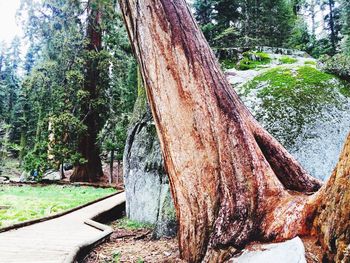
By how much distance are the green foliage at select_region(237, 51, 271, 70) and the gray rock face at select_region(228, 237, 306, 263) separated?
5542 millimetres

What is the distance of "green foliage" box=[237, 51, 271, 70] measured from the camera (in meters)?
7.57

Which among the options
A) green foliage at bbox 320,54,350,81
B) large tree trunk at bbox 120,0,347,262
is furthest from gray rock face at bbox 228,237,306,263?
green foliage at bbox 320,54,350,81

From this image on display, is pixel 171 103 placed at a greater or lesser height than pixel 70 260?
greater

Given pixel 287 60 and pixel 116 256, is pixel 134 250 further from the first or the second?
pixel 287 60

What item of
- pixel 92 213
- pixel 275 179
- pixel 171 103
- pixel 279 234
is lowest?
pixel 92 213

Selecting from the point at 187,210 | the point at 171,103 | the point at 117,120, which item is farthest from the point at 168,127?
the point at 117,120

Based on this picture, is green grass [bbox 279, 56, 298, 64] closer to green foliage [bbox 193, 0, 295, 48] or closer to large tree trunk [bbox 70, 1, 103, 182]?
green foliage [bbox 193, 0, 295, 48]

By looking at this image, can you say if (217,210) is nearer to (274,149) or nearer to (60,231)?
(274,149)

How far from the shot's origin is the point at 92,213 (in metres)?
7.38

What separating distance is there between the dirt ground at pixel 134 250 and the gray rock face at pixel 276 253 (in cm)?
124

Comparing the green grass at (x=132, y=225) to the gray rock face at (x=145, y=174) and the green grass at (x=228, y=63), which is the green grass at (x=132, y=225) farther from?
the green grass at (x=228, y=63)

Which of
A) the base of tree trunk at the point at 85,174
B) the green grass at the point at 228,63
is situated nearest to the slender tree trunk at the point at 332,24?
the green grass at the point at 228,63

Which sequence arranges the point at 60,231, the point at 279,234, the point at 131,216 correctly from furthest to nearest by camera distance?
the point at 131,216 → the point at 60,231 → the point at 279,234

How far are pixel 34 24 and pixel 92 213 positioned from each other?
9805 millimetres
